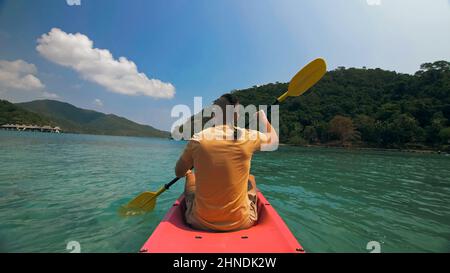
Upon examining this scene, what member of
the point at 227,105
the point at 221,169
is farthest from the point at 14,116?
the point at 221,169

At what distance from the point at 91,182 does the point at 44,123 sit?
155998 mm

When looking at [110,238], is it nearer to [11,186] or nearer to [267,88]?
[11,186]

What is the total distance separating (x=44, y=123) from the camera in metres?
132

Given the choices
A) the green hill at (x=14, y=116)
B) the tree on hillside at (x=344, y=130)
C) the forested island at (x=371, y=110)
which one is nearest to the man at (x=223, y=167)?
the forested island at (x=371, y=110)

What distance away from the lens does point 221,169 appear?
2.48 m

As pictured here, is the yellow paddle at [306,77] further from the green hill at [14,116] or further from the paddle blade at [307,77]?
the green hill at [14,116]

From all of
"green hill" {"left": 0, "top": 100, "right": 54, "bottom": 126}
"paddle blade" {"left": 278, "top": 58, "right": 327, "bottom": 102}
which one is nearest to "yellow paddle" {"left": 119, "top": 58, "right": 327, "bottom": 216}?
"paddle blade" {"left": 278, "top": 58, "right": 327, "bottom": 102}

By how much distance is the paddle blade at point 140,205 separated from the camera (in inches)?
210

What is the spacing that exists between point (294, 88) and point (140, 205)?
4.44 meters

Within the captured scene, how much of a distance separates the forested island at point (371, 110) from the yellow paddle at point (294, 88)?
66.2 meters

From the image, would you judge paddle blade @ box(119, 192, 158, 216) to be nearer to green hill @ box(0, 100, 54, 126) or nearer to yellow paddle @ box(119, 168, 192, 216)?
yellow paddle @ box(119, 168, 192, 216)

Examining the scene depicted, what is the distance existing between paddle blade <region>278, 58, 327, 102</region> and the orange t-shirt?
2983 millimetres

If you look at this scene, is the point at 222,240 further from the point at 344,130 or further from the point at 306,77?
the point at 344,130
